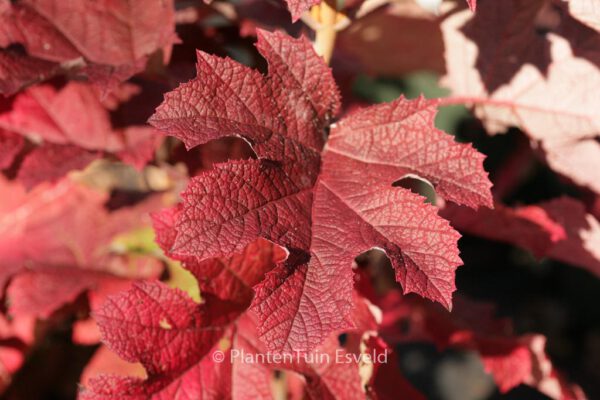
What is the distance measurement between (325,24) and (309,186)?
11.1 inches

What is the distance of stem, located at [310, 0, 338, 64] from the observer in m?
0.96

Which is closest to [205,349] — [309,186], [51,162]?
[309,186]

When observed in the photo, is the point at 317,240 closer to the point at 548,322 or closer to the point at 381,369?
the point at 381,369

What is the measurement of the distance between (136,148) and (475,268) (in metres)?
A: 2.21

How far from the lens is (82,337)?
4.08 feet

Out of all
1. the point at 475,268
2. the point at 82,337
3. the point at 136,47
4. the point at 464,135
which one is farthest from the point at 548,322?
the point at 136,47

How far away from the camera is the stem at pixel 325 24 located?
96 cm

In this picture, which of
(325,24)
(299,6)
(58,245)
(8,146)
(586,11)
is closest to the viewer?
(299,6)

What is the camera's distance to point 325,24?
0.98 meters

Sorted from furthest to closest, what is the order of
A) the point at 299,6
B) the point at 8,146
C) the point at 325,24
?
the point at 8,146 → the point at 325,24 → the point at 299,6

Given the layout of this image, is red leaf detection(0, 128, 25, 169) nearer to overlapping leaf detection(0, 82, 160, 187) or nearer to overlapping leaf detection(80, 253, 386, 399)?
overlapping leaf detection(0, 82, 160, 187)

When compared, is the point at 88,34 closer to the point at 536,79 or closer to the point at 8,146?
the point at 8,146

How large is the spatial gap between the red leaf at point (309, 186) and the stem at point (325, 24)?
5.6 inches

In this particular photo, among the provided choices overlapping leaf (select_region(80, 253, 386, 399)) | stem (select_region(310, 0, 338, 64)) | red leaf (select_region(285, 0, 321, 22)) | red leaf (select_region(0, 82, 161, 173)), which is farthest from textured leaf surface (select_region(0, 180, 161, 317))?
red leaf (select_region(285, 0, 321, 22))
